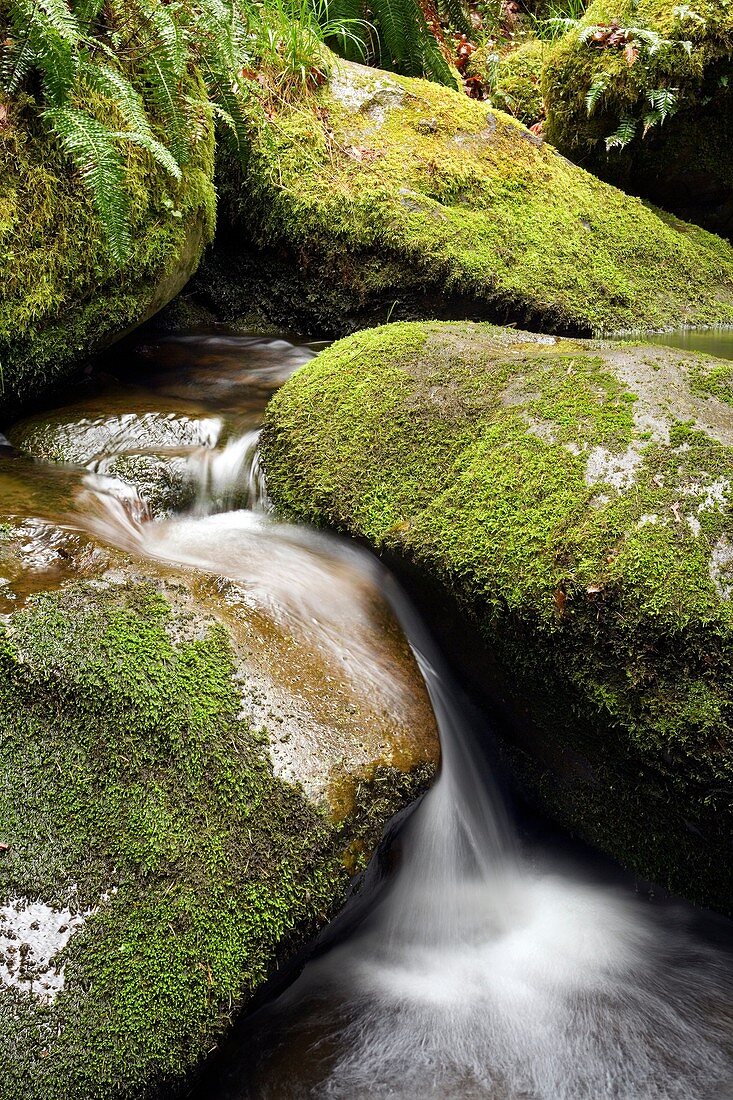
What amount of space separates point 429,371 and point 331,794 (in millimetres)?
1804

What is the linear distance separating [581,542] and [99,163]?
8.57ft

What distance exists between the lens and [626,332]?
18.2 ft

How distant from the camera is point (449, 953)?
2.59m

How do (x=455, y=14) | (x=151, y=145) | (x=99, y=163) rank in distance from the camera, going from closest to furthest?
(x=99, y=163), (x=151, y=145), (x=455, y=14)

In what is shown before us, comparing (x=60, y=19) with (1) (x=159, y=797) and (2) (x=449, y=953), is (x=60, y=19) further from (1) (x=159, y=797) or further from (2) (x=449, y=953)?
(2) (x=449, y=953)

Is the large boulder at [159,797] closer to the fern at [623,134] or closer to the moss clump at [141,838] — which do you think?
the moss clump at [141,838]

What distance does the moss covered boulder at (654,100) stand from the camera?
6484 millimetres

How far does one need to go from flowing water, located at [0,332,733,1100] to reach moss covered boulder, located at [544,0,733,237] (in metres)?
5.54

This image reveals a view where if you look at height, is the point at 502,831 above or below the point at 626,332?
below

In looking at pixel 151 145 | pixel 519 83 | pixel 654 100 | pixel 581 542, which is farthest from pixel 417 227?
pixel 519 83

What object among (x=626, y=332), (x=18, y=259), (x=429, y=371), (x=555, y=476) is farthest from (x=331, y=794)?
(x=626, y=332)

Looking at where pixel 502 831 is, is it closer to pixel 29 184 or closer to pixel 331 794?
pixel 331 794

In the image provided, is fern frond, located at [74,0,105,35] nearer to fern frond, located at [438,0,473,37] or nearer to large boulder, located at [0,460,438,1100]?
large boulder, located at [0,460,438,1100]

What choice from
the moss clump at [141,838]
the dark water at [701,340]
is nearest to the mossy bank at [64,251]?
the moss clump at [141,838]
